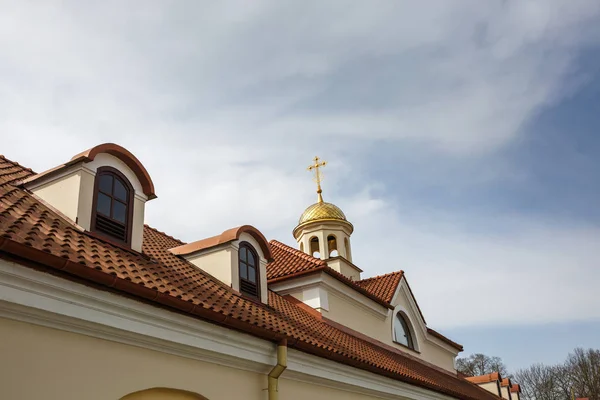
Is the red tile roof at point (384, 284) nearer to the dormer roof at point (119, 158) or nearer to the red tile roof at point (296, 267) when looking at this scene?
the red tile roof at point (296, 267)

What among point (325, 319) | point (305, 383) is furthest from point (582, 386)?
point (305, 383)

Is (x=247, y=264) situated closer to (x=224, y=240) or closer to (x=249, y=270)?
(x=249, y=270)

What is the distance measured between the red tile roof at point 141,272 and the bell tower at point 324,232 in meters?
8.56

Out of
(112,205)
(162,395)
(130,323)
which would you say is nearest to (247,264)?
(112,205)

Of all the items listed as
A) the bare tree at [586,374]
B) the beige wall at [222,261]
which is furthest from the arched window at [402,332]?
the bare tree at [586,374]

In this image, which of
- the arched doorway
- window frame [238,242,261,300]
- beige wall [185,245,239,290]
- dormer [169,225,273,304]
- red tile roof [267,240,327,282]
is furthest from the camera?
red tile roof [267,240,327,282]

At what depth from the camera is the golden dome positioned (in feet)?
65.9

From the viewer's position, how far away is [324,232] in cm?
1997

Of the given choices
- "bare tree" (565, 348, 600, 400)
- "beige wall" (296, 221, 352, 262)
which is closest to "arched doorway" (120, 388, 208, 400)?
"beige wall" (296, 221, 352, 262)

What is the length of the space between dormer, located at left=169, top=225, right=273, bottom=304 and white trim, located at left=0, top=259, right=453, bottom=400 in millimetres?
2100

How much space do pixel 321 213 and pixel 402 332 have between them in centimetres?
504

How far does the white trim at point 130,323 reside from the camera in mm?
5039

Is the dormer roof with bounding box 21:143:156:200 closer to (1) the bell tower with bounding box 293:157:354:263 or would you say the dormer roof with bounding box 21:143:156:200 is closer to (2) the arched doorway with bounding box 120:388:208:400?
(2) the arched doorway with bounding box 120:388:208:400

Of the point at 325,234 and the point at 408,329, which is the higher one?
the point at 325,234
